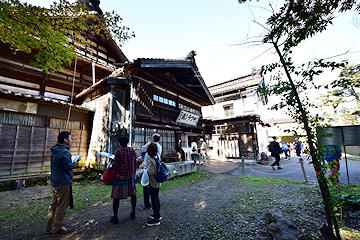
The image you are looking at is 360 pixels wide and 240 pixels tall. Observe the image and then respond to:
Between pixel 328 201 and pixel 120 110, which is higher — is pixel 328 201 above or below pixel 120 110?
below

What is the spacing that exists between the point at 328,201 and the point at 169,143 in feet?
27.0

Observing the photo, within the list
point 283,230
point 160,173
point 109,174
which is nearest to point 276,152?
point 283,230

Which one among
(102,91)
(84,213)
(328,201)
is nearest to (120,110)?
(102,91)

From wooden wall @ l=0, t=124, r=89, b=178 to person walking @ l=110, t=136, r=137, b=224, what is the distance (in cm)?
582

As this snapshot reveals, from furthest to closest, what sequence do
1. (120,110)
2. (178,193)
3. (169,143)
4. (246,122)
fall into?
(246,122) → (169,143) → (120,110) → (178,193)

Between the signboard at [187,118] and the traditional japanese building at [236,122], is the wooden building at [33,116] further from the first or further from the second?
the traditional japanese building at [236,122]

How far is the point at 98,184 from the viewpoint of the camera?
6.95m

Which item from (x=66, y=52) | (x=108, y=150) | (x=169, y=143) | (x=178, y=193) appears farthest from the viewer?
(x=169, y=143)

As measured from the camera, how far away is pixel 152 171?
148 inches

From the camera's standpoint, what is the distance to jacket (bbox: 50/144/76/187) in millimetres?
3180

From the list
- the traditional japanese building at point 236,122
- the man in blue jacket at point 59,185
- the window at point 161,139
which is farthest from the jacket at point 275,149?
the man in blue jacket at point 59,185

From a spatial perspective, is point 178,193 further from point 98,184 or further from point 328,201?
point 328,201

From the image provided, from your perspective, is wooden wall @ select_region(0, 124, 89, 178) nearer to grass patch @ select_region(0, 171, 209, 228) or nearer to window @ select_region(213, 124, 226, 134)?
grass patch @ select_region(0, 171, 209, 228)

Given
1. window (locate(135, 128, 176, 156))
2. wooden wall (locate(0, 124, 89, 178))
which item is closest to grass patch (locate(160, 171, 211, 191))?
window (locate(135, 128, 176, 156))
